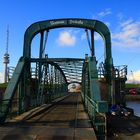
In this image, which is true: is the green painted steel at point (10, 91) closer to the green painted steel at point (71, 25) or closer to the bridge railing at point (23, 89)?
the bridge railing at point (23, 89)

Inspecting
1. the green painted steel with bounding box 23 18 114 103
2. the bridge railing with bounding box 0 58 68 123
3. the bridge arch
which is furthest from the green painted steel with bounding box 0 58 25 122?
the bridge arch

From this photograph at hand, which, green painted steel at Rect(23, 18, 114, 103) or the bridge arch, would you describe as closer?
green painted steel at Rect(23, 18, 114, 103)

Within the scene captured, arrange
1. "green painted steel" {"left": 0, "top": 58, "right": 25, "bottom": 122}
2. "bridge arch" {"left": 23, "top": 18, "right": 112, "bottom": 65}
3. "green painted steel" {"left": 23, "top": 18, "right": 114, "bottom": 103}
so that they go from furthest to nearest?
"bridge arch" {"left": 23, "top": 18, "right": 112, "bottom": 65}, "green painted steel" {"left": 23, "top": 18, "right": 114, "bottom": 103}, "green painted steel" {"left": 0, "top": 58, "right": 25, "bottom": 122}

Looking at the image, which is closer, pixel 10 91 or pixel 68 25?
pixel 10 91

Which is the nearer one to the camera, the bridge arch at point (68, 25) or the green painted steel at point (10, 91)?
the green painted steel at point (10, 91)

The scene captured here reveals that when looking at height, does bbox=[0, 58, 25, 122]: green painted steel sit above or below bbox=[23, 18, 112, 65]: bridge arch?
below

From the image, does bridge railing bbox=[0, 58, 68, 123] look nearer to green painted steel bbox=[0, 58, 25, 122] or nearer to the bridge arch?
green painted steel bbox=[0, 58, 25, 122]

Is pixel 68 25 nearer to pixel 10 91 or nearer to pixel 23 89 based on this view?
pixel 23 89

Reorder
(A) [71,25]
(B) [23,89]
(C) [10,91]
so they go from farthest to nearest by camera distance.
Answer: (A) [71,25], (B) [23,89], (C) [10,91]

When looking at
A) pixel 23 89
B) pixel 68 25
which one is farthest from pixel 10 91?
pixel 68 25

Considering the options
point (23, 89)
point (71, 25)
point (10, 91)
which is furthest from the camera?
point (71, 25)

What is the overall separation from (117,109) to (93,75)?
6628 mm

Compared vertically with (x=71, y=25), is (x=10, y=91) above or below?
below

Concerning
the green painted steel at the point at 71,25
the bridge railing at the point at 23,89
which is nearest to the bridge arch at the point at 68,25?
the green painted steel at the point at 71,25
